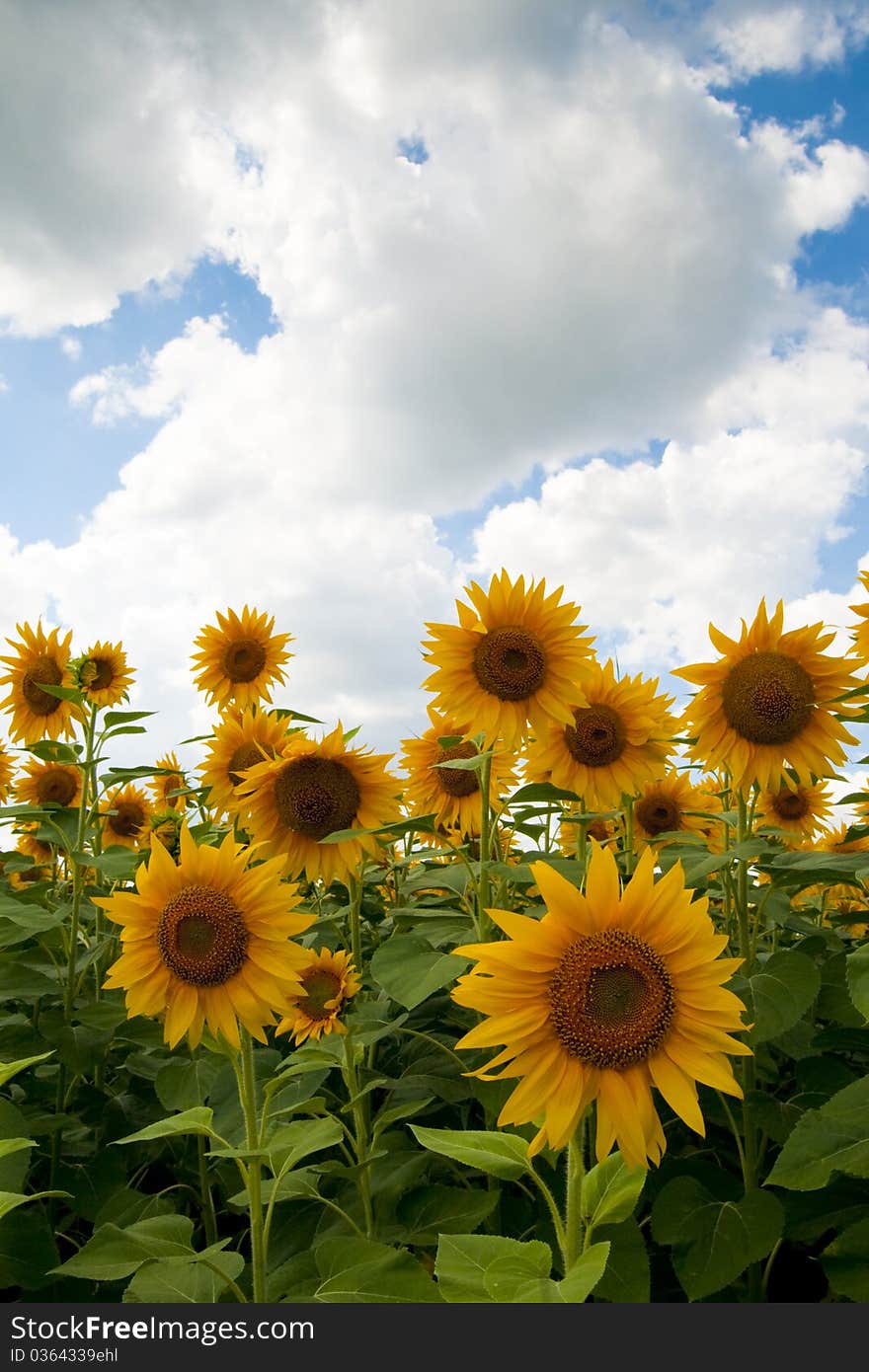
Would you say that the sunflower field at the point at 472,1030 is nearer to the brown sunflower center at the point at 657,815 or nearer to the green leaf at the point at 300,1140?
the green leaf at the point at 300,1140

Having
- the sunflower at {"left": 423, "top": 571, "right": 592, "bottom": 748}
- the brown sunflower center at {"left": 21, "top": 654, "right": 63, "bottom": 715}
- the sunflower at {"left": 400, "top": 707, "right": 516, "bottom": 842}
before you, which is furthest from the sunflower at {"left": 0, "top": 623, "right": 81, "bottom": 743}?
the sunflower at {"left": 423, "top": 571, "right": 592, "bottom": 748}

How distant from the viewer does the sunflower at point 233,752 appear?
14.8ft

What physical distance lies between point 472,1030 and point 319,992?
55.7 inches

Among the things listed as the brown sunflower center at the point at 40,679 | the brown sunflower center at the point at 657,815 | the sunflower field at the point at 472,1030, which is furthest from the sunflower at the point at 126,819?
the brown sunflower center at the point at 657,815

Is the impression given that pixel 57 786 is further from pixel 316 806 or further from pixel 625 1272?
pixel 625 1272

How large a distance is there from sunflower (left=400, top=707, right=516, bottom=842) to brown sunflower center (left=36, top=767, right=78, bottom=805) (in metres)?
2.95

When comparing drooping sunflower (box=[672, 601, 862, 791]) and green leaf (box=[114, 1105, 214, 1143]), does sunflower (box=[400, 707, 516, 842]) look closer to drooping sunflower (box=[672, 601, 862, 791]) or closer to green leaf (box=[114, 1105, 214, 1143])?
drooping sunflower (box=[672, 601, 862, 791])

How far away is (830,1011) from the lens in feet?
10.9

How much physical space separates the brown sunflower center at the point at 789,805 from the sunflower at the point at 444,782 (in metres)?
2.43

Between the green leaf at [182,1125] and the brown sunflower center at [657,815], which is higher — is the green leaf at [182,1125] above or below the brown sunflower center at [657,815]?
below

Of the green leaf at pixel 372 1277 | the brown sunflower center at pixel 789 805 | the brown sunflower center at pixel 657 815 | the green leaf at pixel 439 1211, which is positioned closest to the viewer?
the green leaf at pixel 372 1277

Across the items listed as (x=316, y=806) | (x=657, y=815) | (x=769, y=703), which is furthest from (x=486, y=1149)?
(x=657, y=815)

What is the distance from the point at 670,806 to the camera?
5.47m
